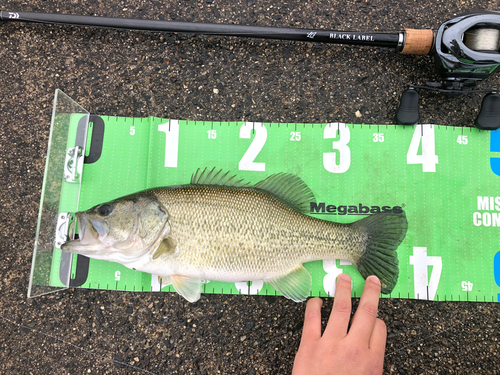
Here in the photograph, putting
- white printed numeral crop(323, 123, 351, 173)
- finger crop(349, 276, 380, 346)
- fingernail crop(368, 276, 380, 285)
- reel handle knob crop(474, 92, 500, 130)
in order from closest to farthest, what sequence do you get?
finger crop(349, 276, 380, 346) → fingernail crop(368, 276, 380, 285) → reel handle knob crop(474, 92, 500, 130) → white printed numeral crop(323, 123, 351, 173)

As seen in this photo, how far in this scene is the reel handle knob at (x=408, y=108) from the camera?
2266 millimetres

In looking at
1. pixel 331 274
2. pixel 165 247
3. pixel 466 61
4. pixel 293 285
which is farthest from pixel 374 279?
pixel 466 61

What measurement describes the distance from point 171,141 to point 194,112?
0.99 feet

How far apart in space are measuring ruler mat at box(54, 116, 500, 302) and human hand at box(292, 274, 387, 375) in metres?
0.17

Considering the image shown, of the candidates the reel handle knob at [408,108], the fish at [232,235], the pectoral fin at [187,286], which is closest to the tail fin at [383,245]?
the fish at [232,235]

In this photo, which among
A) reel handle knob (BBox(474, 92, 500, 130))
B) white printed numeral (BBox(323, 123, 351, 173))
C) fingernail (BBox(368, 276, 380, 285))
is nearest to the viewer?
fingernail (BBox(368, 276, 380, 285))

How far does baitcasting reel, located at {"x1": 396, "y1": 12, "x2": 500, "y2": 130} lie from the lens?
2.00 m

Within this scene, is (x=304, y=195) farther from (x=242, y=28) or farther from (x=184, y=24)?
(x=184, y=24)

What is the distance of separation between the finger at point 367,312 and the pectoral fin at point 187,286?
108 cm

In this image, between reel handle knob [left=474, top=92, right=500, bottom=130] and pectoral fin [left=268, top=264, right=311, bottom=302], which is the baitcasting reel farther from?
pectoral fin [left=268, top=264, right=311, bottom=302]

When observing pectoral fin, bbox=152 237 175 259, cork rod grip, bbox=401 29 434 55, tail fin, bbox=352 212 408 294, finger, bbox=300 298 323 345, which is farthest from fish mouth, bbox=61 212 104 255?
cork rod grip, bbox=401 29 434 55

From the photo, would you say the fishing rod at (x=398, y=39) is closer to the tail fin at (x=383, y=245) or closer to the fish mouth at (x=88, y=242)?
the tail fin at (x=383, y=245)

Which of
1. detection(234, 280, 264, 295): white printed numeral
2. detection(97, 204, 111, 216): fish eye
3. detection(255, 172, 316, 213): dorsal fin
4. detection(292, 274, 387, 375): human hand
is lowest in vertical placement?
detection(292, 274, 387, 375): human hand

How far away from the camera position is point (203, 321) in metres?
2.29
